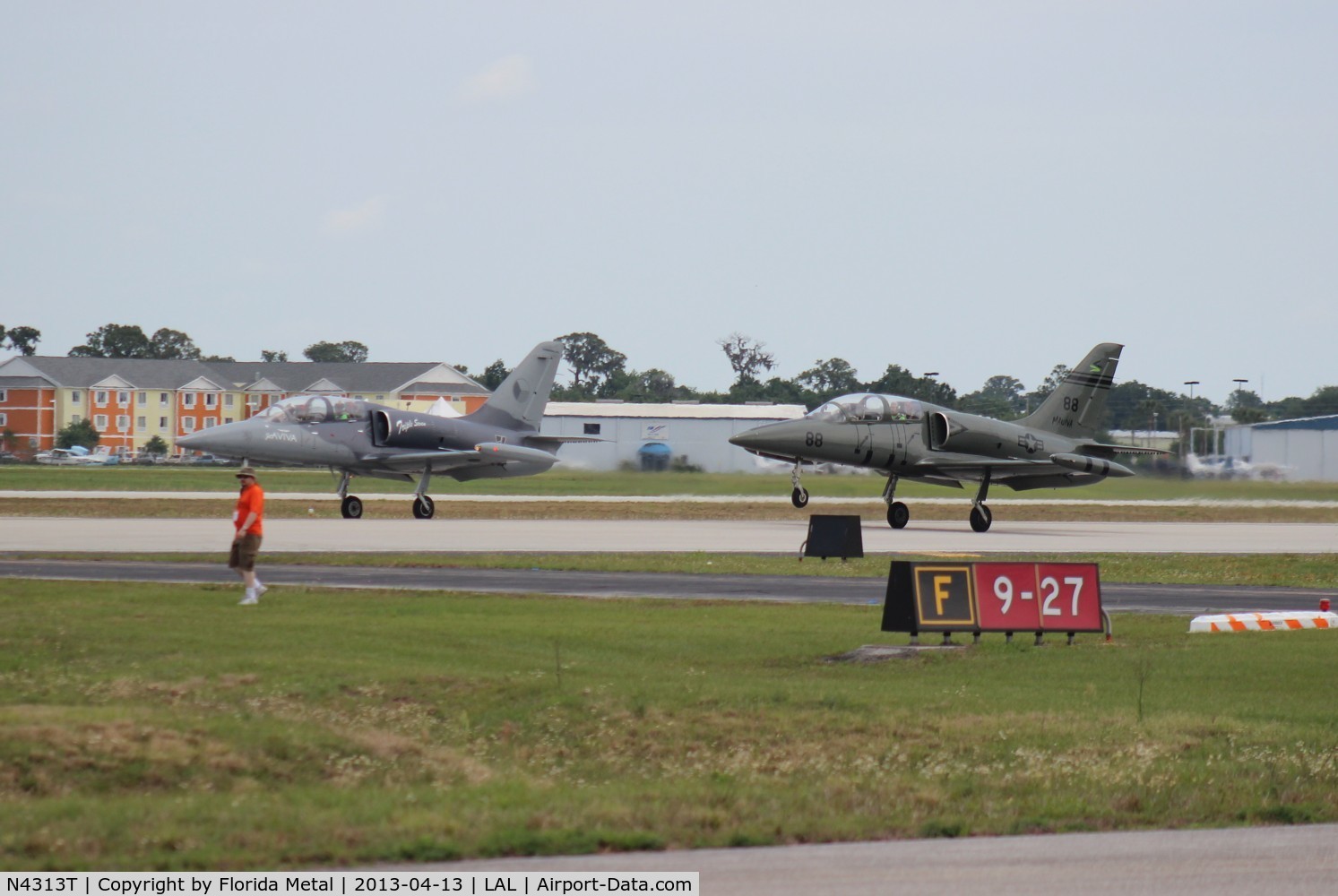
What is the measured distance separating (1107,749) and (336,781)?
5.48 m

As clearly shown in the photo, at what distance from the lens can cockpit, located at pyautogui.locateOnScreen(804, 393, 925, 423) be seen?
38.8m

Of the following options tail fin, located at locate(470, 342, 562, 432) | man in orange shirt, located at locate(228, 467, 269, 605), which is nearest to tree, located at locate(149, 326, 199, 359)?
tail fin, located at locate(470, 342, 562, 432)

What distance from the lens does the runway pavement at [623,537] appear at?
100 ft

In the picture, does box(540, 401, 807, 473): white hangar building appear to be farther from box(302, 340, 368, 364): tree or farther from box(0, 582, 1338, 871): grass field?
box(302, 340, 368, 364): tree

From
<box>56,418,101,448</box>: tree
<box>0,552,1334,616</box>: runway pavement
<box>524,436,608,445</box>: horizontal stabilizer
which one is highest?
<box>524,436,608,445</box>: horizontal stabilizer

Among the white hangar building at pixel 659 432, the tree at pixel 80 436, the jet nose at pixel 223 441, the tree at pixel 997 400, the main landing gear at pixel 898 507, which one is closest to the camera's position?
the jet nose at pixel 223 441

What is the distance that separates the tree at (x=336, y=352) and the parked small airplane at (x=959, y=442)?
118001mm

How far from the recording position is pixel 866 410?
39031mm

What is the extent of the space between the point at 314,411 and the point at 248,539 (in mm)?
21746

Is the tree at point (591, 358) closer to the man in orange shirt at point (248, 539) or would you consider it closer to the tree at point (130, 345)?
the tree at point (130, 345)

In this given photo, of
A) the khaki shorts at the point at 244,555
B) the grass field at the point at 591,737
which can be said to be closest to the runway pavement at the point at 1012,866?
the grass field at the point at 591,737

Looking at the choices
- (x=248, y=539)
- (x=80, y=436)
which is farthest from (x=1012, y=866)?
(x=80, y=436)

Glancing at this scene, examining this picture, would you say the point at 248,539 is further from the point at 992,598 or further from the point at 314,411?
the point at 314,411

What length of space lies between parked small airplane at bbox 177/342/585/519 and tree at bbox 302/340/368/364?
362 ft
